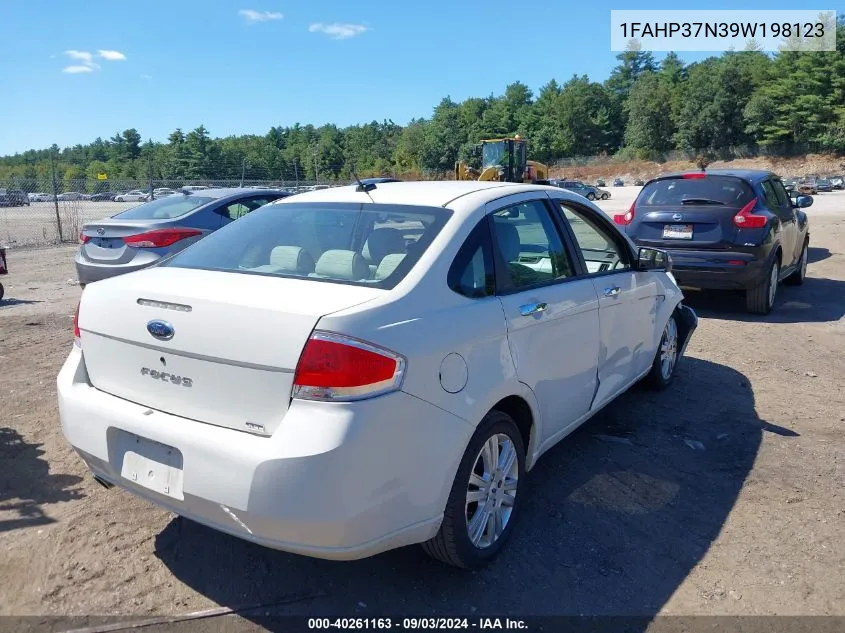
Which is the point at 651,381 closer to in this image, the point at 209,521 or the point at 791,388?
the point at 791,388

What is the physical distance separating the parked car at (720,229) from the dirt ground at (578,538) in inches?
118

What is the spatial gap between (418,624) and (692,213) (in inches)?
275

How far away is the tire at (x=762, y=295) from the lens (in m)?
8.21

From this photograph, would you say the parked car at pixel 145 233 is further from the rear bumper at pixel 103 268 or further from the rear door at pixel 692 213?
the rear door at pixel 692 213

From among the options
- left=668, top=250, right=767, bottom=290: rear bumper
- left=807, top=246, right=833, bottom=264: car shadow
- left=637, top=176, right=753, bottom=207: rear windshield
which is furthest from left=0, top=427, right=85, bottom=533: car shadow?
left=807, top=246, right=833, bottom=264: car shadow

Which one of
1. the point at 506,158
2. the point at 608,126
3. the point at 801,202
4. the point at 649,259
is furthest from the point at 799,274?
the point at 608,126

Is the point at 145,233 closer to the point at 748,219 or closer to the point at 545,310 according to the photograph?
the point at 545,310

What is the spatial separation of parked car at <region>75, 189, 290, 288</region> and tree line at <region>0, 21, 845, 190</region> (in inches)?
1633

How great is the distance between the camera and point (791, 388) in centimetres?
569

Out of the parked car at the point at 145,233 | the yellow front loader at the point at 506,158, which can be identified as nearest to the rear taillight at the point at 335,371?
the parked car at the point at 145,233

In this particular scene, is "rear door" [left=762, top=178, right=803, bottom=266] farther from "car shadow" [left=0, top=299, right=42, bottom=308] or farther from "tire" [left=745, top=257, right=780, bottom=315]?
"car shadow" [left=0, top=299, right=42, bottom=308]

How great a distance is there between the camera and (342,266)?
2982 mm

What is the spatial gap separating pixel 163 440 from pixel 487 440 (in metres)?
1.34

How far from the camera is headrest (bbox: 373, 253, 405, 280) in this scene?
2.80 meters
